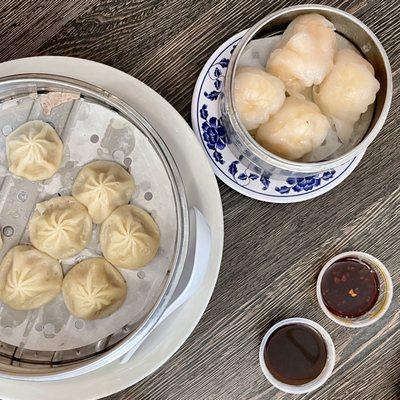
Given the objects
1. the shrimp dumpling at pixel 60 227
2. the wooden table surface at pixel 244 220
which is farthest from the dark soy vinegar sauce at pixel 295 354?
the shrimp dumpling at pixel 60 227

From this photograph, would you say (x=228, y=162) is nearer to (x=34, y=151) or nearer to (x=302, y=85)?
(x=302, y=85)

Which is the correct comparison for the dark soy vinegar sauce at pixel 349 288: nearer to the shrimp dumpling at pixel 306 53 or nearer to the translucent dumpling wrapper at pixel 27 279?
the shrimp dumpling at pixel 306 53

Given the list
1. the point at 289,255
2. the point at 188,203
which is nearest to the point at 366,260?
the point at 289,255

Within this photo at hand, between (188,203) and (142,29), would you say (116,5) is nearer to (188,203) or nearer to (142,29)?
(142,29)

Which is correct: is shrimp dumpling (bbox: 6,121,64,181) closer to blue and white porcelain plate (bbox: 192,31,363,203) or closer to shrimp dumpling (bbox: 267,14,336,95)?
blue and white porcelain plate (bbox: 192,31,363,203)

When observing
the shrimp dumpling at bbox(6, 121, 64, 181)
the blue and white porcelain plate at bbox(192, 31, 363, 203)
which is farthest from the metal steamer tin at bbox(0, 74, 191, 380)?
the blue and white porcelain plate at bbox(192, 31, 363, 203)
